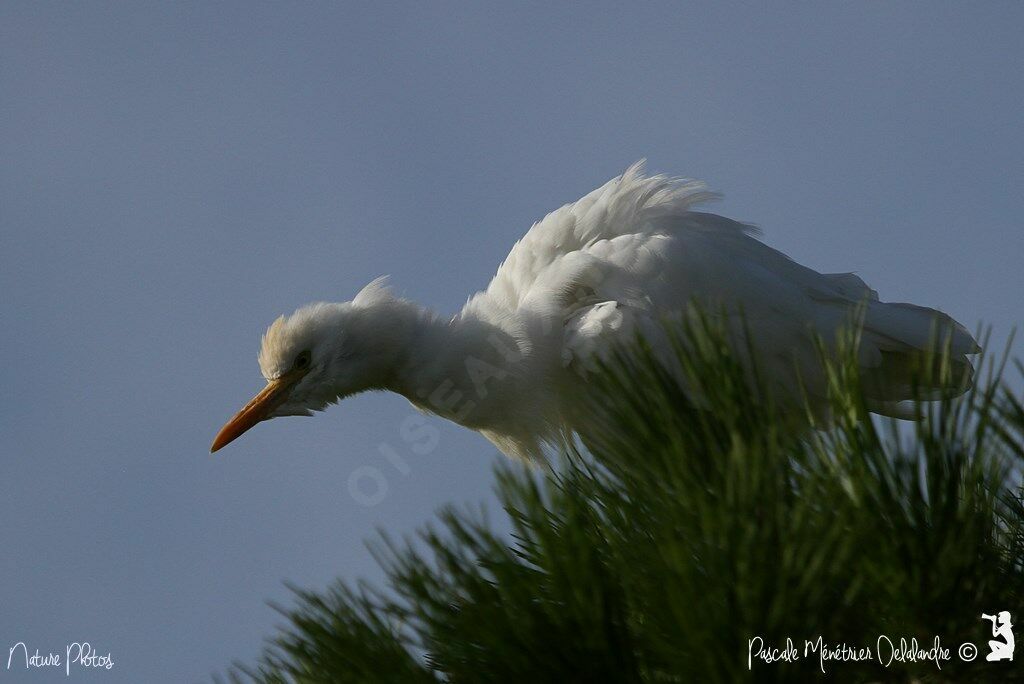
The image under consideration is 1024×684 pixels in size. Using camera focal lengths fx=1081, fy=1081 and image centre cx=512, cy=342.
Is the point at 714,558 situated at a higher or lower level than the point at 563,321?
lower

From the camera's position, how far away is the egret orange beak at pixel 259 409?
15.4 ft

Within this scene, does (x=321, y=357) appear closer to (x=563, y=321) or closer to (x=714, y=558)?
A: (x=563, y=321)

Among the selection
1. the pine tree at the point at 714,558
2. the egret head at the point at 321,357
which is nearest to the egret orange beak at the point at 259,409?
the egret head at the point at 321,357

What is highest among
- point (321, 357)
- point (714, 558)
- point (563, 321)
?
point (321, 357)

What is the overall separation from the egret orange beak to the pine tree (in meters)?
2.95

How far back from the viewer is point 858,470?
5.00 feet

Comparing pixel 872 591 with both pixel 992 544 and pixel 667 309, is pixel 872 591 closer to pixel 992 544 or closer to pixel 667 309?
pixel 992 544

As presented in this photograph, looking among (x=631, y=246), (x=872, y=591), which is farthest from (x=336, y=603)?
(x=631, y=246)

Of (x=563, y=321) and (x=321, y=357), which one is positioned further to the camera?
(x=321, y=357)

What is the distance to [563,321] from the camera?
4.37m

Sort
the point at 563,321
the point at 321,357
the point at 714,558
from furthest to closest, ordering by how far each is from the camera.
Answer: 1. the point at 321,357
2. the point at 563,321
3. the point at 714,558

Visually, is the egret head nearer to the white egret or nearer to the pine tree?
the white egret

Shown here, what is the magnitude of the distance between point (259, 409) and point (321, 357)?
37 cm

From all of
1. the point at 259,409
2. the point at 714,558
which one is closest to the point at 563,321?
the point at 259,409
